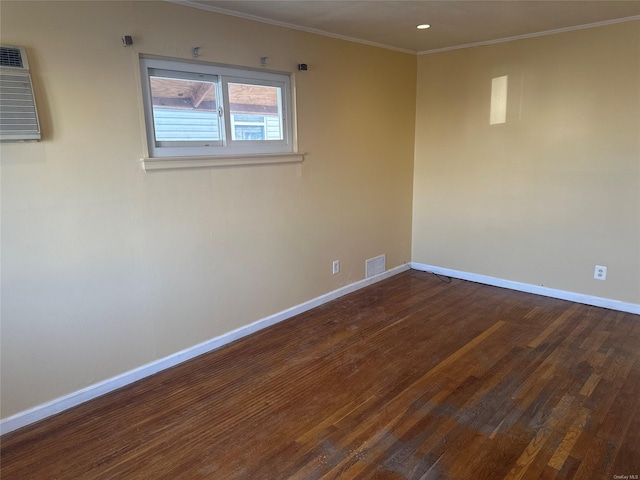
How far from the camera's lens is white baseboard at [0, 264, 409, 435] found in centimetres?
231

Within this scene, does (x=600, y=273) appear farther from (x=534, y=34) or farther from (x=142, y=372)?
(x=142, y=372)

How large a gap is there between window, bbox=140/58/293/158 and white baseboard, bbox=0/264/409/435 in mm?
1365

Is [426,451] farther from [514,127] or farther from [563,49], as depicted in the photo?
[563,49]

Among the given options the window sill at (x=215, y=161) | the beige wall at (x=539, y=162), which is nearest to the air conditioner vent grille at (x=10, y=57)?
the window sill at (x=215, y=161)

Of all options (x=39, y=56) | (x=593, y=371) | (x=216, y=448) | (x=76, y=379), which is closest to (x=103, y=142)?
(x=39, y=56)

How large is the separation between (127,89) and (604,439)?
3213 millimetres

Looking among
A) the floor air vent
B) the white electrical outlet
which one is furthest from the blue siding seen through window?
the white electrical outlet

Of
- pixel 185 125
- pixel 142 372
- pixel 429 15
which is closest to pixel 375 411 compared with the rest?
pixel 142 372

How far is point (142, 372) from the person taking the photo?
2.75 m

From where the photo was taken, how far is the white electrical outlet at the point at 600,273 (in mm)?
3672

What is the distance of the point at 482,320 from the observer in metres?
3.52

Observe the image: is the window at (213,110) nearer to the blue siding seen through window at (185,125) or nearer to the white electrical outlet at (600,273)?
the blue siding seen through window at (185,125)

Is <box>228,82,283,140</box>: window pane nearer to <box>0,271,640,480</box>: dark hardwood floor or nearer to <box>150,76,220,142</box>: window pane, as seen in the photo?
<box>150,76,220,142</box>: window pane

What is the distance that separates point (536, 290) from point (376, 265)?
158cm
